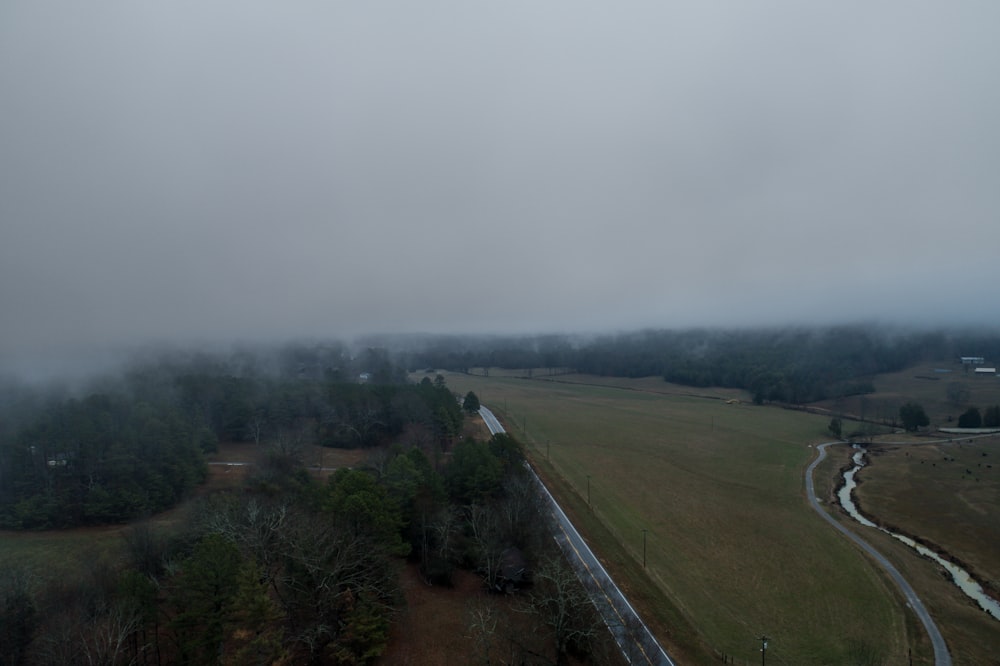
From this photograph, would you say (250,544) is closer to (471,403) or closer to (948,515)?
(471,403)

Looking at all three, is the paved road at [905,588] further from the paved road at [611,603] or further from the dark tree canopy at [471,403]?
the dark tree canopy at [471,403]

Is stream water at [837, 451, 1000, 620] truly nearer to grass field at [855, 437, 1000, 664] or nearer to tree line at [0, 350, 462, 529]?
grass field at [855, 437, 1000, 664]

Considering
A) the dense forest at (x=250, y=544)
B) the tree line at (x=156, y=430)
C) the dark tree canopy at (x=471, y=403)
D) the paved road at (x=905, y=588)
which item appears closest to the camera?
the dense forest at (x=250, y=544)

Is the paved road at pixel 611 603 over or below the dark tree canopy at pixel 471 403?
below

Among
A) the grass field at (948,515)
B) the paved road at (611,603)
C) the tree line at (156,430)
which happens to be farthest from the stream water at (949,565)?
the tree line at (156,430)

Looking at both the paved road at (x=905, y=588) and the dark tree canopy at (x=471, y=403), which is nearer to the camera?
the paved road at (x=905, y=588)

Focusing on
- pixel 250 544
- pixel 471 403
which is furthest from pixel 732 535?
pixel 471 403

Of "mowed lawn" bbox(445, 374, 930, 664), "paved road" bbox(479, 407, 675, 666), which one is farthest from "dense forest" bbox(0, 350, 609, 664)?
"mowed lawn" bbox(445, 374, 930, 664)
